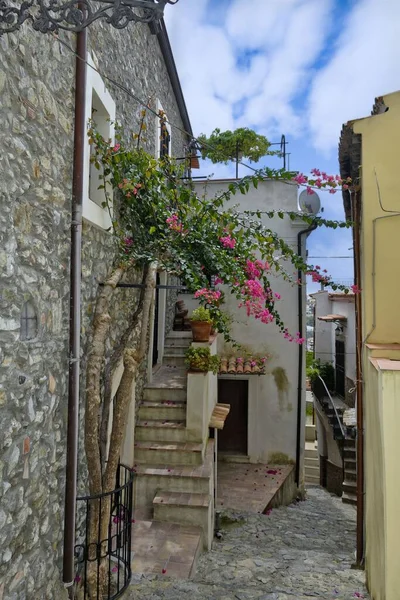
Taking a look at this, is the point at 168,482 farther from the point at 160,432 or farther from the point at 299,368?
the point at 299,368

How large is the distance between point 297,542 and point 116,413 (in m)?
4.88

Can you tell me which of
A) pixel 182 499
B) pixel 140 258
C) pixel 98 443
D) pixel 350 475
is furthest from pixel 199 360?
pixel 350 475

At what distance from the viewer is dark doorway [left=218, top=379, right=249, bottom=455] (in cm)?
1064

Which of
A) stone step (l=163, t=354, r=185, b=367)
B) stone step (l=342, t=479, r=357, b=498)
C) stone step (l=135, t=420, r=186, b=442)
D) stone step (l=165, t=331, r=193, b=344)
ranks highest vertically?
stone step (l=165, t=331, r=193, b=344)

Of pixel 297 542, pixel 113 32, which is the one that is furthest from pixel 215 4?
pixel 297 542

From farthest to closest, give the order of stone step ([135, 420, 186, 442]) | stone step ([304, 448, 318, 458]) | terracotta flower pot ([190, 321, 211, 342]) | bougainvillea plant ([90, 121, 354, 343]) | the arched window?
1. stone step ([304, 448, 318, 458])
2. terracotta flower pot ([190, 321, 211, 342])
3. stone step ([135, 420, 186, 442])
4. bougainvillea plant ([90, 121, 354, 343])
5. the arched window

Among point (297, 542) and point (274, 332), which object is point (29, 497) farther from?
point (274, 332)

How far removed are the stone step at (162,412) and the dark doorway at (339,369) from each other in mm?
9062

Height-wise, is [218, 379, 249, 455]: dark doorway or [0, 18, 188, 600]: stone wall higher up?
[0, 18, 188, 600]: stone wall

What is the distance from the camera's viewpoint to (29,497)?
3045mm

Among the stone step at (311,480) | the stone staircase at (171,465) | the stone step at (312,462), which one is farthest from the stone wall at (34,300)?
the stone step at (312,462)

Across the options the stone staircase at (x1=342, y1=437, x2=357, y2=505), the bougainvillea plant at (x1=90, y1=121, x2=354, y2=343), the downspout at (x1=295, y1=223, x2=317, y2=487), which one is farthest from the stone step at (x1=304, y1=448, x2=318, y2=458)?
the bougainvillea plant at (x1=90, y1=121, x2=354, y2=343)

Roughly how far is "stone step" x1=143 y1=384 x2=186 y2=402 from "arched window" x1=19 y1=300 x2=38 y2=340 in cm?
501

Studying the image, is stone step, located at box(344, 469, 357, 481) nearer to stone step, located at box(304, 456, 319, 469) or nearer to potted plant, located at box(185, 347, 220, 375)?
stone step, located at box(304, 456, 319, 469)
